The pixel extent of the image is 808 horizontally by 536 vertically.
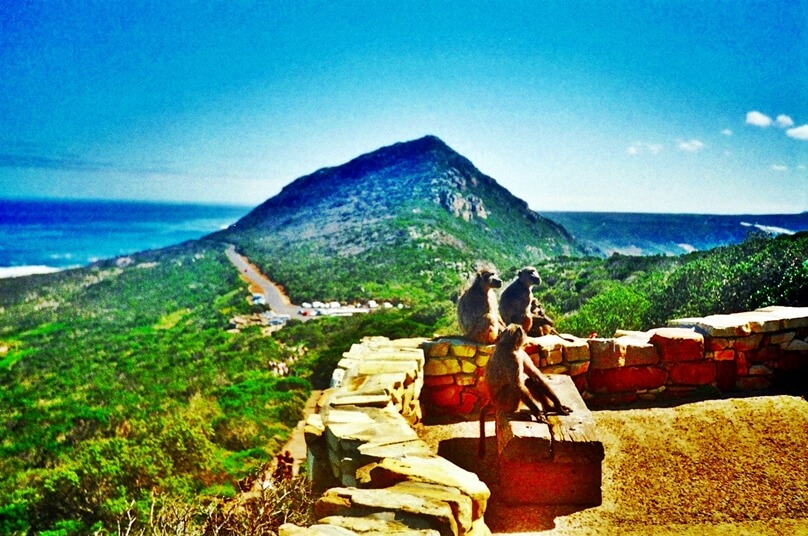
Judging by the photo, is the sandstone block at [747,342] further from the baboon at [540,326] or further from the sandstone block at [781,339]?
the baboon at [540,326]

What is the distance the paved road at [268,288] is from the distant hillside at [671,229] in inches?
836

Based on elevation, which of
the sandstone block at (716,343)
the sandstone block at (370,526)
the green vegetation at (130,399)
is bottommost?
the green vegetation at (130,399)

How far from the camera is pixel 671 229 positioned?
115ft

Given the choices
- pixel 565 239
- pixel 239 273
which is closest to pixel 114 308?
pixel 239 273

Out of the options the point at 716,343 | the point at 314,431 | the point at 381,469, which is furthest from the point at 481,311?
the point at 381,469

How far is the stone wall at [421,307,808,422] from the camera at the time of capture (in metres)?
5.62

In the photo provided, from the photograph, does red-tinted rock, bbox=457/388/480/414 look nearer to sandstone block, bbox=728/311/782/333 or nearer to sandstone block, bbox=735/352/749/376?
sandstone block, bbox=735/352/749/376

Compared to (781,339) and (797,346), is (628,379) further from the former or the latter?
(797,346)

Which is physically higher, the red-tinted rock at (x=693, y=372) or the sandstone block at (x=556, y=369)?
the sandstone block at (x=556, y=369)

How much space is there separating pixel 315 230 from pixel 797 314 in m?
56.3

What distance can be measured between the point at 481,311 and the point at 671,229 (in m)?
33.8

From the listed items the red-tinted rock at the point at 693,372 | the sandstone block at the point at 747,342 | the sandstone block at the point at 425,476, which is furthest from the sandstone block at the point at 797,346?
the sandstone block at the point at 425,476

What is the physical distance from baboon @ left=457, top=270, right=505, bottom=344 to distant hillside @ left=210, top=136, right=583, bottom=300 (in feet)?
90.9

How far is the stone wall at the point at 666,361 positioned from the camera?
18.4ft
